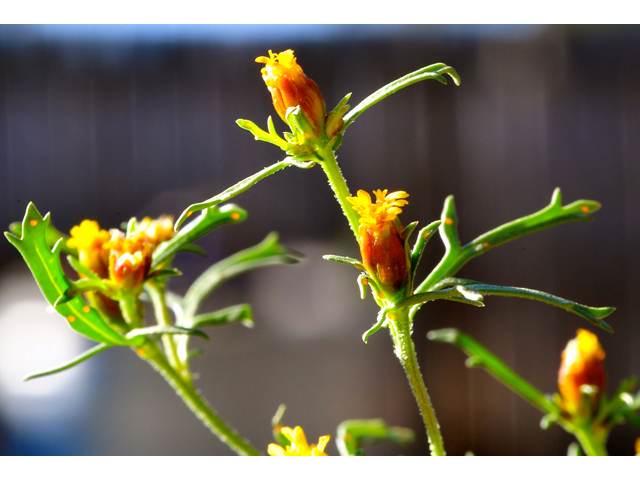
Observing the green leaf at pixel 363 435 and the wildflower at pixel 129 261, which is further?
the green leaf at pixel 363 435

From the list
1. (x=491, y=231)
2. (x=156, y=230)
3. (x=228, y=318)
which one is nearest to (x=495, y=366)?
(x=491, y=231)

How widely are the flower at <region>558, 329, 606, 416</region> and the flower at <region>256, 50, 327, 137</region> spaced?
520 millimetres

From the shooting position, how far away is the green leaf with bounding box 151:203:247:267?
2.42ft

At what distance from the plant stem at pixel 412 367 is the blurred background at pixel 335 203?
4.90ft

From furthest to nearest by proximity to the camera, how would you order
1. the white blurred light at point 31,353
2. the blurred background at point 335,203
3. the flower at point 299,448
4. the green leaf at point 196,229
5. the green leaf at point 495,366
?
1. the blurred background at point 335,203
2. the white blurred light at point 31,353
3. the green leaf at point 495,366
4. the green leaf at point 196,229
5. the flower at point 299,448

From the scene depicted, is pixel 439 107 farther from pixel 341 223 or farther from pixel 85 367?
pixel 85 367

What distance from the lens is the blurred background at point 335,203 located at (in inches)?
79.0

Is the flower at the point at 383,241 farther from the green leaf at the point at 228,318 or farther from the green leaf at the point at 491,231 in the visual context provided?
the green leaf at the point at 228,318

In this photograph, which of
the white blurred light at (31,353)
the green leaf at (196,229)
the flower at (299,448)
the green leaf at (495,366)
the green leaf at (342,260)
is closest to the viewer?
the green leaf at (342,260)

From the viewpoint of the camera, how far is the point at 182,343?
81cm

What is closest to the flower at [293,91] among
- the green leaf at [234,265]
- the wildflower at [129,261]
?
the wildflower at [129,261]

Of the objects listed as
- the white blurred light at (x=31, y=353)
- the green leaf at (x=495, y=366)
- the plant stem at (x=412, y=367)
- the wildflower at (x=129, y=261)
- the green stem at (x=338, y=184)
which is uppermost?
the green stem at (x=338, y=184)

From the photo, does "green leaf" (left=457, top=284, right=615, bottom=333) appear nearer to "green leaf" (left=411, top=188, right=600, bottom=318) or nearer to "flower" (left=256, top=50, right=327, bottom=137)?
"green leaf" (left=411, top=188, right=600, bottom=318)
